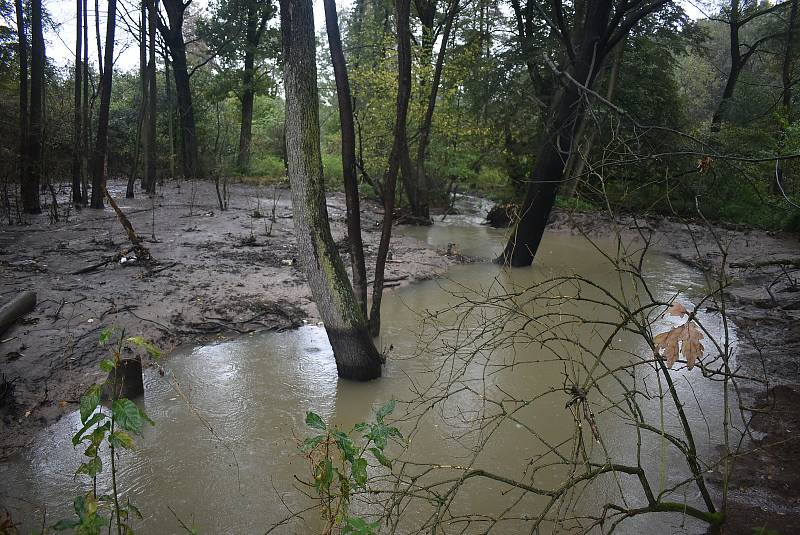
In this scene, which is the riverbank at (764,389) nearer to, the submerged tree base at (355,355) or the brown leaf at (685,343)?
the brown leaf at (685,343)

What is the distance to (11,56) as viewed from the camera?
14.0 m

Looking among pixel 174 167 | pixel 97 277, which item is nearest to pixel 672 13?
pixel 97 277

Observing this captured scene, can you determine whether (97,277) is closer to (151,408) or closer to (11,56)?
(151,408)

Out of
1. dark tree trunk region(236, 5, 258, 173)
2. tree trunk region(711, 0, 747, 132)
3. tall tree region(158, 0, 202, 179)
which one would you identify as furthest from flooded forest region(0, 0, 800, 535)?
dark tree trunk region(236, 5, 258, 173)

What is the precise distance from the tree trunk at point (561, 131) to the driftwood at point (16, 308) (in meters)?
5.88

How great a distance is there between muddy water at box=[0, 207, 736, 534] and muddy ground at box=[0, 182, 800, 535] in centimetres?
39

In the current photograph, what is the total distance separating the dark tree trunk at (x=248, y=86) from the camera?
21781 millimetres

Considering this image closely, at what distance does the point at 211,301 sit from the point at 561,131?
6051 mm

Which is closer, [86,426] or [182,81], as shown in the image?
[86,426]

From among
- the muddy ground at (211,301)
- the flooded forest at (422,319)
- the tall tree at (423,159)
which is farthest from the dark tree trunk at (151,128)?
the tall tree at (423,159)

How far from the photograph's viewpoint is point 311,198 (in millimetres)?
4844

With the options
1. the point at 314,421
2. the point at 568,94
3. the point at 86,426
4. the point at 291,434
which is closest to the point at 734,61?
the point at 568,94

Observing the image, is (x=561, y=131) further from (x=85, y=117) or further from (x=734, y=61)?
(x=734, y=61)

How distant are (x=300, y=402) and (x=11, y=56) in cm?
1446
